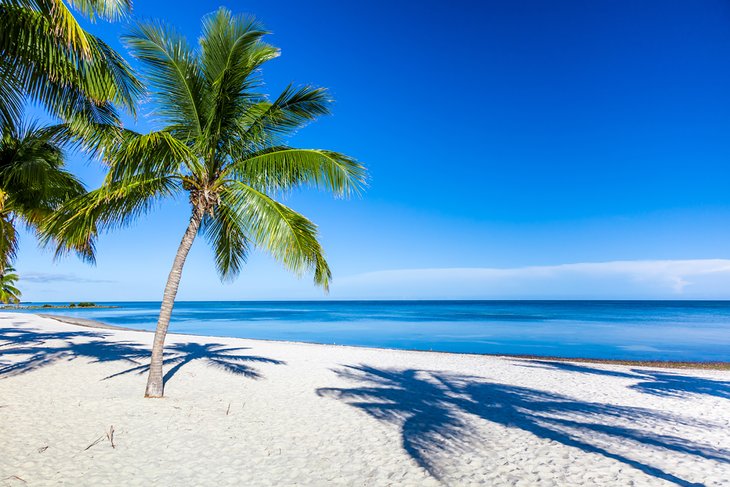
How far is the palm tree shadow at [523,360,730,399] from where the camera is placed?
900 centimetres

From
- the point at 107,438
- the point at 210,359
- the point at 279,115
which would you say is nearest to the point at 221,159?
the point at 279,115

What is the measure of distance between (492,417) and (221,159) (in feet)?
21.3

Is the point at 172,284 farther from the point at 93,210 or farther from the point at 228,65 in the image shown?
the point at 228,65

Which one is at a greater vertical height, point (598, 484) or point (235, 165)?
point (235, 165)

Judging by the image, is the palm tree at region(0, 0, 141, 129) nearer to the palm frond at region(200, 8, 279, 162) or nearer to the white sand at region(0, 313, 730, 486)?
the palm frond at region(200, 8, 279, 162)

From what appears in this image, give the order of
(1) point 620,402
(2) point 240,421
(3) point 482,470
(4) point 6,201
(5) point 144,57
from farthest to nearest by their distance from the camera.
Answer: (4) point 6,201
(1) point 620,402
(5) point 144,57
(2) point 240,421
(3) point 482,470

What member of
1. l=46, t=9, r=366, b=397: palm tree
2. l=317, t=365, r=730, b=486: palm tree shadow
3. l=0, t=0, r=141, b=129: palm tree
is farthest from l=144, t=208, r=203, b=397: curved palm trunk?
l=317, t=365, r=730, b=486: palm tree shadow

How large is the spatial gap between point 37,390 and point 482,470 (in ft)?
26.6

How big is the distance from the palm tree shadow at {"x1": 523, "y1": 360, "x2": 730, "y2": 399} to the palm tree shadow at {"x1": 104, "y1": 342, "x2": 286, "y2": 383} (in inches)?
340

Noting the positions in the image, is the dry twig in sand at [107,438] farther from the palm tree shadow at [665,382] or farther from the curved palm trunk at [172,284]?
the palm tree shadow at [665,382]

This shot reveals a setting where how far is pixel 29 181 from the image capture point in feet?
29.3

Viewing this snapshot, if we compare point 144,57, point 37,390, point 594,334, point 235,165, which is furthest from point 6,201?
point 594,334

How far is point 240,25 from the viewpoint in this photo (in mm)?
6695

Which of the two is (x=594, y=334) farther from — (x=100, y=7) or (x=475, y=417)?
(x=100, y=7)
